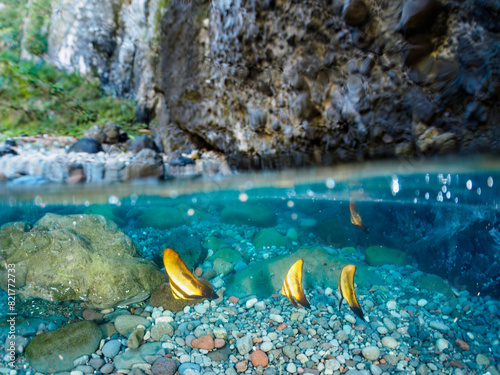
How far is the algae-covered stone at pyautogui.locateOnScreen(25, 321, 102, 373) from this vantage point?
2.09 m

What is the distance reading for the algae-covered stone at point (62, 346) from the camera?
82.2 inches

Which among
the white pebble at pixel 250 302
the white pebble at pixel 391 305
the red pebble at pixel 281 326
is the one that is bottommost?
the white pebble at pixel 250 302

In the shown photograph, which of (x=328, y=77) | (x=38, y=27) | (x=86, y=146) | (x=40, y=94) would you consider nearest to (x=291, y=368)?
(x=328, y=77)

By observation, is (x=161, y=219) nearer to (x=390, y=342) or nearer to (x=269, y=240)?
(x=269, y=240)

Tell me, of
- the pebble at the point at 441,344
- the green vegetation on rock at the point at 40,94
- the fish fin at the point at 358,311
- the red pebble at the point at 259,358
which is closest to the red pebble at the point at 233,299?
the red pebble at the point at 259,358

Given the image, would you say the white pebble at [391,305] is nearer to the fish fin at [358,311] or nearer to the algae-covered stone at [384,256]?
the fish fin at [358,311]

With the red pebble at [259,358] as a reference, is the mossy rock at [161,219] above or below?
above

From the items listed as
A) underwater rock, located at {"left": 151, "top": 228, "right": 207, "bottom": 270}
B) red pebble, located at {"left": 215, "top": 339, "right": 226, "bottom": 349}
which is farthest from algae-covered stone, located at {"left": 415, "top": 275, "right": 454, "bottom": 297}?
underwater rock, located at {"left": 151, "top": 228, "right": 207, "bottom": 270}

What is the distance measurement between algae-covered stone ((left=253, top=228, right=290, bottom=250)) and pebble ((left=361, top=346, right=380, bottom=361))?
7.66ft

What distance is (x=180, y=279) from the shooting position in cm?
231

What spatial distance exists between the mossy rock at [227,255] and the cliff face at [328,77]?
1.78 m

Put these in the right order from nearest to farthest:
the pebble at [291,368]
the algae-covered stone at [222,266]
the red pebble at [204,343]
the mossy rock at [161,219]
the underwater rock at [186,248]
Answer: the pebble at [291,368] → the red pebble at [204,343] → the algae-covered stone at [222,266] → the underwater rock at [186,248] → the mossy rock at [161,219]

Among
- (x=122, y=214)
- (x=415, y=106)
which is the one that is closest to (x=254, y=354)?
(x=415, y=106)

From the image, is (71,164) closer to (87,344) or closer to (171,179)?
(171,179)
